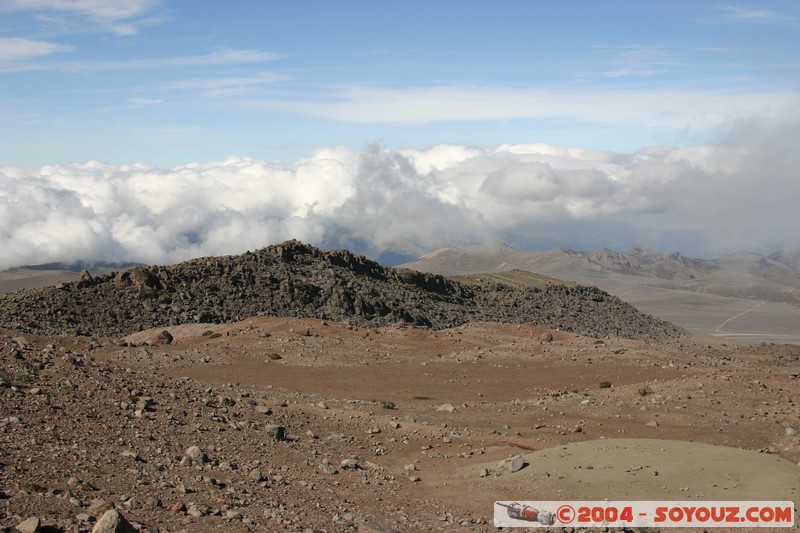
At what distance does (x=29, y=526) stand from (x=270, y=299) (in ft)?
157

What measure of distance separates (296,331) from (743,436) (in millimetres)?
27806

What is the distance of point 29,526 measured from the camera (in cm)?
1164

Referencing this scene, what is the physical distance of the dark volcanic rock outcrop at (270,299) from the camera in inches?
2089

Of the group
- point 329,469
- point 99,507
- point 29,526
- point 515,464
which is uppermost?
point 29,526

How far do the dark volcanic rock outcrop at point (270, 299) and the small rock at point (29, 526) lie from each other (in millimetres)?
40210

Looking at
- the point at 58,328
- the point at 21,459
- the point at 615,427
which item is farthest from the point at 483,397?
the point at 58,328

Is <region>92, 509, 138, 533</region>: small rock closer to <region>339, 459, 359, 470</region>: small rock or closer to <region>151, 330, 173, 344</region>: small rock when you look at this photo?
<region>339, 459, 359, 470</region>: small rock

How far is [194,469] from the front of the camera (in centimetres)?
1730

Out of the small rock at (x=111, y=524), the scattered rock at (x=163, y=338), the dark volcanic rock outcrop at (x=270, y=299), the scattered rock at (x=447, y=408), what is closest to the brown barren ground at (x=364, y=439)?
the scattered rock at (x=447, y=408)

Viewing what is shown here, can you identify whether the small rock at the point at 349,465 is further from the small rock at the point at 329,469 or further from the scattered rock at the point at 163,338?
the scattered rock at the point at 163,338

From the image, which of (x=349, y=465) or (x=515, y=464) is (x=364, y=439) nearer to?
(x=349, y=465)

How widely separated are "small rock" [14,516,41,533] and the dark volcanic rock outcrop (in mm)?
40210

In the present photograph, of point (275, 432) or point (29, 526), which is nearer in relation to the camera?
point (29, 526)

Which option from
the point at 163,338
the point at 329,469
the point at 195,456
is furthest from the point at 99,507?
the point at 163,338
